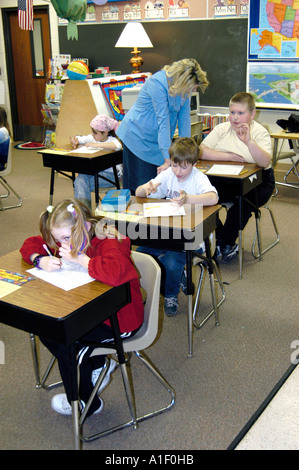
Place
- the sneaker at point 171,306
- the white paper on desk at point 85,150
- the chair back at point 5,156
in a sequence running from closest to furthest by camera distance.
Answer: the sneaker at point 171,306, the white paper on desk at point 85,150, the chair back at point 5,156

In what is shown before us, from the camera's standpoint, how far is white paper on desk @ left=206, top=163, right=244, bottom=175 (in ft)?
10.3

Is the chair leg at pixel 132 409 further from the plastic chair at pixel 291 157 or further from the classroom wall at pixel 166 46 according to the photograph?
the classroom wall at pixel 166 46

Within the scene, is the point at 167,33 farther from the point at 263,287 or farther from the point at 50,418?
the point at 50,418

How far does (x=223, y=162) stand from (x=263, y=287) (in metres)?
0.90

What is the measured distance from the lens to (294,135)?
4.88 metres

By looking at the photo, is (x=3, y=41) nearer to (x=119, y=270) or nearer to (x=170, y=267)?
(x=170, y=267)

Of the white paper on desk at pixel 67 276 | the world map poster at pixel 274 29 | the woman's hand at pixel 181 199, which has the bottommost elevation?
the white paper on desk at pixel 67 276

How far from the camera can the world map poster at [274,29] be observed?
536 cm

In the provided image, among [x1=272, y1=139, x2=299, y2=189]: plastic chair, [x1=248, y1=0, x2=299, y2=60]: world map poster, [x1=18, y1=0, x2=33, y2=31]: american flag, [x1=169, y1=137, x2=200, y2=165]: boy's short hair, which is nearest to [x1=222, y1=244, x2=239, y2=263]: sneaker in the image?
[x1=169, y1=137, x2=200, y2=165]: boy's short hair

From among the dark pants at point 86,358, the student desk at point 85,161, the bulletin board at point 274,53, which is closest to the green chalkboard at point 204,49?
the bulletin board at point 274,53

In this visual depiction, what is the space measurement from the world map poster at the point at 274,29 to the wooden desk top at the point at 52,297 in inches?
183

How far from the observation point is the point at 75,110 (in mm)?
5359

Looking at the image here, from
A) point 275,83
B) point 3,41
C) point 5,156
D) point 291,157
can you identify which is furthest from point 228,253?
point 3,41

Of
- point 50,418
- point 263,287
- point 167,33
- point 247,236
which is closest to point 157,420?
point 50,418
